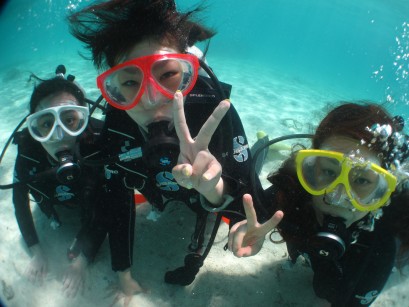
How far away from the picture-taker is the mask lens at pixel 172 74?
2.31 metres

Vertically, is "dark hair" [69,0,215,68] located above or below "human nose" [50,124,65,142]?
above

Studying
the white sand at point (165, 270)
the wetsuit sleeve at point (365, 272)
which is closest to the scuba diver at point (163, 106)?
the white sand at point (165, 270)

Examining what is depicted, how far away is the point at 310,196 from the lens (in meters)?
2.71

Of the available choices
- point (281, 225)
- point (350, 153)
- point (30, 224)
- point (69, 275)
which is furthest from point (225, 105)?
point (30, 224)

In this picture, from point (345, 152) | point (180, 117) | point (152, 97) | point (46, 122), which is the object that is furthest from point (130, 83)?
point (345, 152)

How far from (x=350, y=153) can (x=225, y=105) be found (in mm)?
1209

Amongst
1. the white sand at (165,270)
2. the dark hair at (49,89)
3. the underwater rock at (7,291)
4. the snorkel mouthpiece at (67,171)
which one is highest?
the dark hair at (49,89)

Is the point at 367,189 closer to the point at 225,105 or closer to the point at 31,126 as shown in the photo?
the point at 225,105

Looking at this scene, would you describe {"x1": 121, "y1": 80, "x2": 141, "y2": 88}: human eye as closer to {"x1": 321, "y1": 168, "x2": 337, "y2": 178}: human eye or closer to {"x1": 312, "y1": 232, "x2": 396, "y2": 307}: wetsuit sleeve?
{"x1": 321, "y1": 168, "x2": 337, "y2": 178}: human eye

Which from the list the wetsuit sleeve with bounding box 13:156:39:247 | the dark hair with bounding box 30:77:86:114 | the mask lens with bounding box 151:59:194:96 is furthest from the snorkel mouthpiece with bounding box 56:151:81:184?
the mask lens with bounding box 151:59:194:96

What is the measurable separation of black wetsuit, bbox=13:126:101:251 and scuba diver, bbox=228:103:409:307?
1.98 meters

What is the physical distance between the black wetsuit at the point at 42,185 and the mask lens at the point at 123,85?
1.17 meters

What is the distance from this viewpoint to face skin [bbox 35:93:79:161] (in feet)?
10.5

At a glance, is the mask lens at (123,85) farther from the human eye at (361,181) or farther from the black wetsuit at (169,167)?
the human eye at (361,181)
